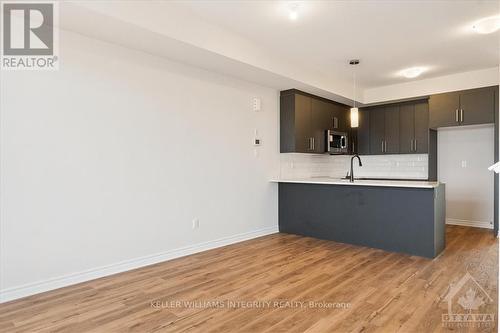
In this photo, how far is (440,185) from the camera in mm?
4051

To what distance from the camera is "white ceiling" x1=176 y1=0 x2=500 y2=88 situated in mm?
3109

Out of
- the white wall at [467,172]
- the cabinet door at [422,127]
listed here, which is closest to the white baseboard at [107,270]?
the cabinet door at [422,127]

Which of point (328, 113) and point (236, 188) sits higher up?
point (328, 113)

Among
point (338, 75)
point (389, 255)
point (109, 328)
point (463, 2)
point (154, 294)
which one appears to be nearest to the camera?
point (109, 328)

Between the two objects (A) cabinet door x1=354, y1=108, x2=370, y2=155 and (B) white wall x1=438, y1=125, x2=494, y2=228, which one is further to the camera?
(A) cabinet door x1=354, y1=108, x2=370, y2=155

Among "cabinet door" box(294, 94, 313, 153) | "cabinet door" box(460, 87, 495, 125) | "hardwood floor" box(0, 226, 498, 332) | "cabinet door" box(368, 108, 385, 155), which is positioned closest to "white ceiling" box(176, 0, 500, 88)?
"cabinet door" box(460, 87, 495, 125)

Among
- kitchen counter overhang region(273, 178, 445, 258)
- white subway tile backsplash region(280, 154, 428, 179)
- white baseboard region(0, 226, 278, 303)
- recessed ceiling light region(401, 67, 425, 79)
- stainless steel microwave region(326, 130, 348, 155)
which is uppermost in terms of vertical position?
recessed ceiling light region(401, 67, 425, 79)

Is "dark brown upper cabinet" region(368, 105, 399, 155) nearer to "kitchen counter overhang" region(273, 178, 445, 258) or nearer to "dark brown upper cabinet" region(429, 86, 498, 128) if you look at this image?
"dark brown upper cabinet" region(429, 86, 498, 128)

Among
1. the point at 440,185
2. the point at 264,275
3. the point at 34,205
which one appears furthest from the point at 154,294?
the point at 440,185

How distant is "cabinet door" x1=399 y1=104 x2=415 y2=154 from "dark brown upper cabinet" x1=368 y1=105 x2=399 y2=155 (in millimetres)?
75

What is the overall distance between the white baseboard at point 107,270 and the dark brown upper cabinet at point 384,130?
3411mm

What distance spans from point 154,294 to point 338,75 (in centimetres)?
436

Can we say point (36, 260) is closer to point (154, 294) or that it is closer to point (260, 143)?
point (154, 294)

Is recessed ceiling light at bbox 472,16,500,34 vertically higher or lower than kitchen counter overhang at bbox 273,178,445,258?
higher
